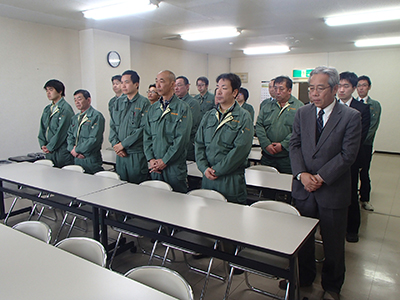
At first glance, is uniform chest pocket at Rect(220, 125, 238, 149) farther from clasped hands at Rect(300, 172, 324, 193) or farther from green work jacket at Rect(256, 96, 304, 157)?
green work jacket at Rect(256, 96, 304, 157)

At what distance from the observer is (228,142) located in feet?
9.86

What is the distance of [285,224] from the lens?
2.11 metres

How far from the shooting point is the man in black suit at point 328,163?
88.7 inches

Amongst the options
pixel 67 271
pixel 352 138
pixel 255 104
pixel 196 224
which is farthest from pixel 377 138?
pixel 67 271

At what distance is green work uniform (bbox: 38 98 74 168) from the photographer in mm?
4730

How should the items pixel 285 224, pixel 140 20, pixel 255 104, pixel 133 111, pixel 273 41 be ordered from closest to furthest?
pixel 285 224
pixel 133 111
pixel 140 20
pixel 273 41
pixel 255 104

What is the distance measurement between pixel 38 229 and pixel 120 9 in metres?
3.79

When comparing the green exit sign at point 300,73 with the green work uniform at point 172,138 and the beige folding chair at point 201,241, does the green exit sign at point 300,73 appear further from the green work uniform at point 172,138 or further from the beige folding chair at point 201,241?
the beige folding chair at point 201,241

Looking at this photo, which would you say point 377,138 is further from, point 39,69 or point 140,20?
point 39,69

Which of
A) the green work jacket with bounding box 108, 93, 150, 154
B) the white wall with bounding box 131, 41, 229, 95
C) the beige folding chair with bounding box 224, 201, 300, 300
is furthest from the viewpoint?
the white wall with bounding box 131, 41, 229, 95

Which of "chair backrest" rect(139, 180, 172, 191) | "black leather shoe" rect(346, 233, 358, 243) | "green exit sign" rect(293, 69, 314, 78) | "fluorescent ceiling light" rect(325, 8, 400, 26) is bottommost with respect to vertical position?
"black leather shoe" rect(346, 233, 358, 243)

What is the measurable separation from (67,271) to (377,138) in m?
10.1

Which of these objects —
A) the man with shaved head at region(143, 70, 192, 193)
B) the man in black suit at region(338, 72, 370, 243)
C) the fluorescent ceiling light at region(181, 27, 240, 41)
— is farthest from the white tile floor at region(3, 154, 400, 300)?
the fluorescent ceiling light at region(181, 27, 240, 41)

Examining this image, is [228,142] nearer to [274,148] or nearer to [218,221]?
[218,221]
